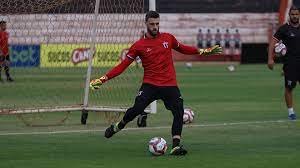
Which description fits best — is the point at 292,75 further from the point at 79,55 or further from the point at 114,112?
the point at 79,55

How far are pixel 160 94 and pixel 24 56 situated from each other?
26401mm

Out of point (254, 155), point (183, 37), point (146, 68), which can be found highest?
point (146, 68)

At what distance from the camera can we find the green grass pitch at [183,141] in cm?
1155

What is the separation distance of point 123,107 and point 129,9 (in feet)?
7.13

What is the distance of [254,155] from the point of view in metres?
12.1

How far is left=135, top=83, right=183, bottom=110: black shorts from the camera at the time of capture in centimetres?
1286

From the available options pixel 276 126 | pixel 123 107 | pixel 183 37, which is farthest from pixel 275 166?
pixel 183 37

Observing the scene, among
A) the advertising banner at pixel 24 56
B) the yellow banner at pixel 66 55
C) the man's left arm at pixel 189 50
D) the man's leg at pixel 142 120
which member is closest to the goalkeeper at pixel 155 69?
the man's left arm at pixel 189 50

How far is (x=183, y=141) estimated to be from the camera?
14.0 metres

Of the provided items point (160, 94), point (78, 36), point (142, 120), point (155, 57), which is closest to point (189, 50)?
point (155, 57)

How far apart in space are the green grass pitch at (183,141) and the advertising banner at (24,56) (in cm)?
1126

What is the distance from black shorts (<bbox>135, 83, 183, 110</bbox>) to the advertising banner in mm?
21651

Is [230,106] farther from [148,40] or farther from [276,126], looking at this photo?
[148,40]

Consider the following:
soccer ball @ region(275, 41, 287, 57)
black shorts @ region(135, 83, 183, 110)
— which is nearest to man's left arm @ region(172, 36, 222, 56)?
black shorts @ region(135, 83, 183, 110)
